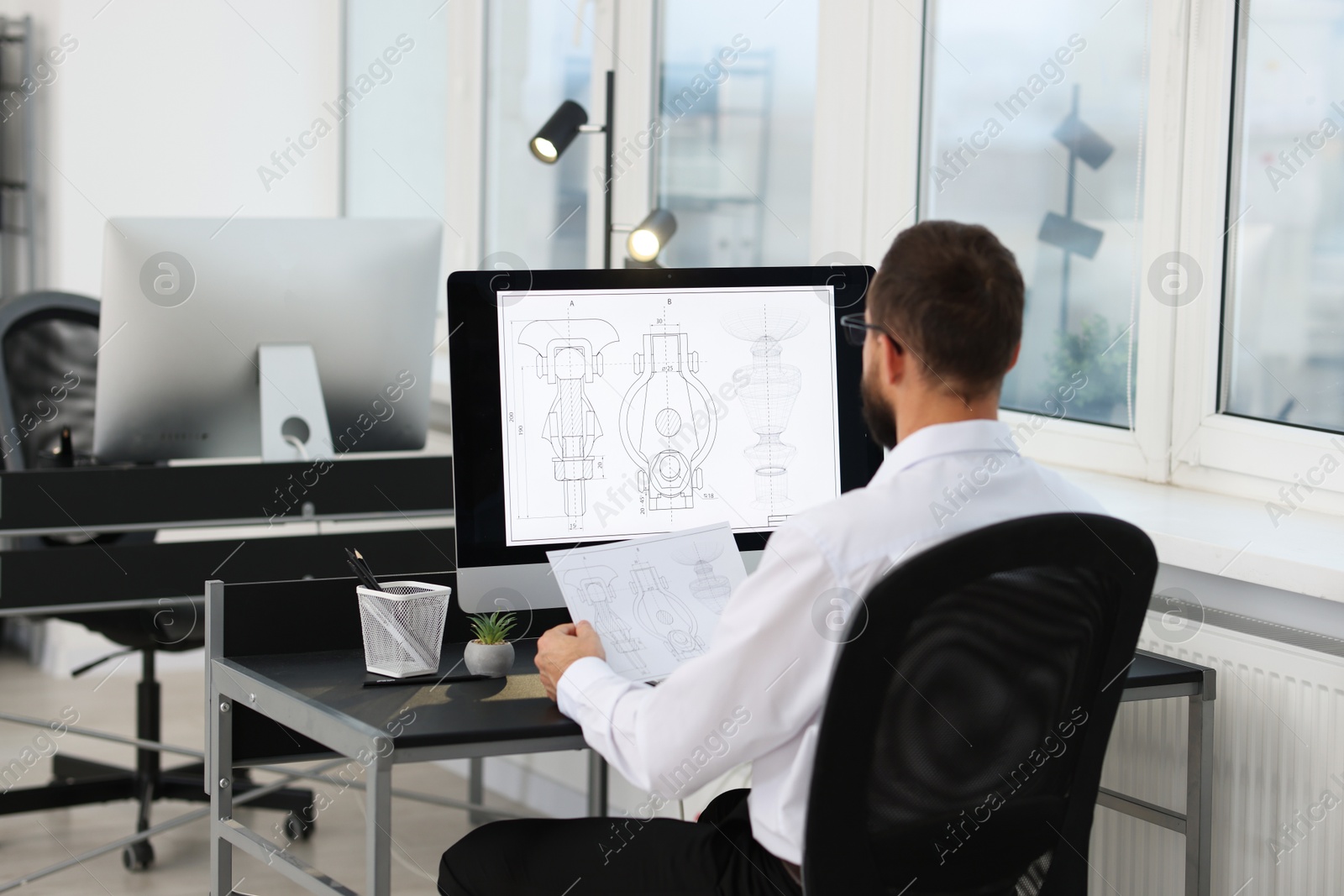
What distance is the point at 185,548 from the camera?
2.30 m

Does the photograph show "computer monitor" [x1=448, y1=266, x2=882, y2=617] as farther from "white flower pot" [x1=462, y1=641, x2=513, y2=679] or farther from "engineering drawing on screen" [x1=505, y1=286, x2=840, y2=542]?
"white flower pot" [x1=462, y1=641, x2=513, y2=679]

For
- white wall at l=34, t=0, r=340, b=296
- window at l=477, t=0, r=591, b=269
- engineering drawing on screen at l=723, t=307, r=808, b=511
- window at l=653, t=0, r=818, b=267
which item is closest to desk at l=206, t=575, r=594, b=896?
engineering drawing on screen at l=723, t=307, r=808, b=511

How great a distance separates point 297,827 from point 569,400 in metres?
1.69

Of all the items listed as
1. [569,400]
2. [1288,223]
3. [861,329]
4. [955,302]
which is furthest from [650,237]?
[955,302]

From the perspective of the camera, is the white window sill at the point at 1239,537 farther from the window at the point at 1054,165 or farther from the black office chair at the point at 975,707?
the black office chair at the point at 975,707

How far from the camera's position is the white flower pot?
156 cm

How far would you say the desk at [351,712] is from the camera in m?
1.33

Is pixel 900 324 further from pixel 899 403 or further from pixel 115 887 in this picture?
pixel 115 887

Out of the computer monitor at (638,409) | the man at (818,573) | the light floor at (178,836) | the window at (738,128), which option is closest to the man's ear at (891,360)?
the man at (818,573)

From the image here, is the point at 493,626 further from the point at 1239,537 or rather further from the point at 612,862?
the point at 1239,537

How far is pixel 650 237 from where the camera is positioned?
2475 millimetres

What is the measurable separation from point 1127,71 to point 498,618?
4.65ft

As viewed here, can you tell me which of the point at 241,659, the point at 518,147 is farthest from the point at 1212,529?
the point at 518,147

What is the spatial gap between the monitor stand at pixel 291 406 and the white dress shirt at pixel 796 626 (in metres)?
1.34
